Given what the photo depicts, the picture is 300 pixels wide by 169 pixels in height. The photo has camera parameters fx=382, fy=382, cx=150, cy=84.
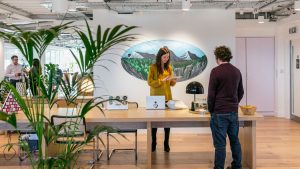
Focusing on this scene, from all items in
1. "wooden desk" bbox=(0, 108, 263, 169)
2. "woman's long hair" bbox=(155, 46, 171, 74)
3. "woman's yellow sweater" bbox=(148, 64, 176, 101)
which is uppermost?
"woman's long hair" bbox=(155, 46, 171, 74)

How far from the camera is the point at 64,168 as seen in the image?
2.75 metres

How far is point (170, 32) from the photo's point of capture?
7.65 metres

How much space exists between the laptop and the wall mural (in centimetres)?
254

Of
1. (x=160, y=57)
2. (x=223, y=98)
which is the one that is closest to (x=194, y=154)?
(x=160, y=57)

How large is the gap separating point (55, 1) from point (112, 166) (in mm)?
2314

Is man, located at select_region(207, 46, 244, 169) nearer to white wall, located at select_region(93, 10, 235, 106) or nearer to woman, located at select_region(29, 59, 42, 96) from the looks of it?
woman, located at select_region(29, 59, 42, 96)

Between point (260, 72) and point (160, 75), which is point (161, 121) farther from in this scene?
point (260, 72)

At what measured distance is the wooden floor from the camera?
5.26 m

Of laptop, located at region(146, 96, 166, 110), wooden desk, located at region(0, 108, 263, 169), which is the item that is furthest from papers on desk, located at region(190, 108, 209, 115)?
laptop, located at region(146, 96, 166, 110)

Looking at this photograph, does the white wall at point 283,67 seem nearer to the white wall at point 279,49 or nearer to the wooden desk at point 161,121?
the white wall at point 279,49

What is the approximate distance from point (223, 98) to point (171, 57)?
3.54 metres

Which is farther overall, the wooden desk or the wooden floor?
the wooden floor

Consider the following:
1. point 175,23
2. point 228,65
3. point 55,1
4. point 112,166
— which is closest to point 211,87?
point 228,65

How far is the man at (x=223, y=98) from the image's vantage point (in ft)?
13.8
